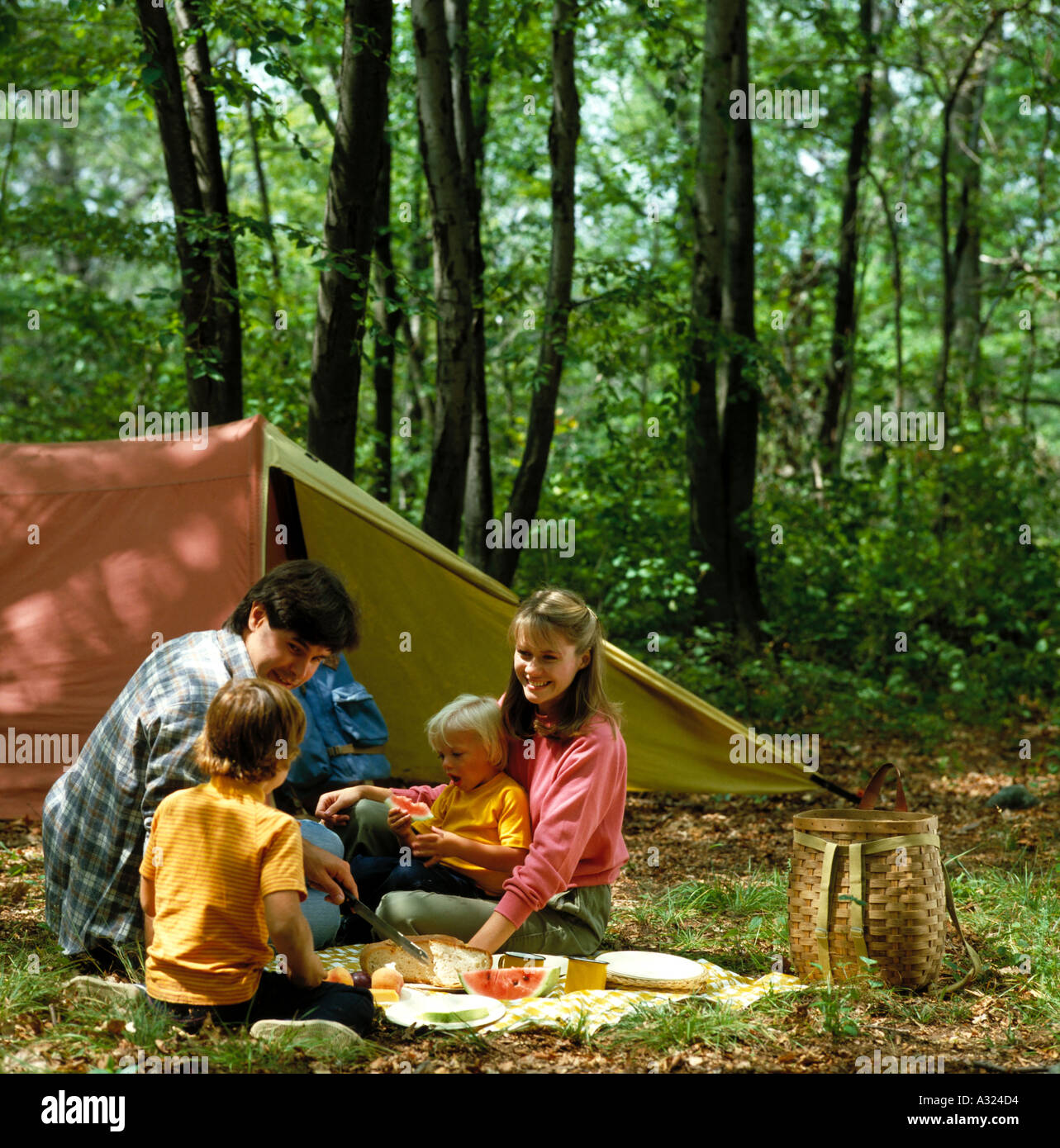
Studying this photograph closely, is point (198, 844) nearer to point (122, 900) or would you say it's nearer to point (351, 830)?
point (122, 900)

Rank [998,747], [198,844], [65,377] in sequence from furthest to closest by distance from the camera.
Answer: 1. [65,377]
2. [998,747]
3. [198,844]

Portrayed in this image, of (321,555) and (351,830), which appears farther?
(321,555)

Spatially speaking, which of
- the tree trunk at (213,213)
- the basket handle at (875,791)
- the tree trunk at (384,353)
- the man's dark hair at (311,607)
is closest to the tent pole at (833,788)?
the basket handle at (875,791)

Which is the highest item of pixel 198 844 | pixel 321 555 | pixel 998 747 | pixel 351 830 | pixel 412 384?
pixel 412 384

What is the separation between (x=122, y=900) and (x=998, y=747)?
18.5 feet

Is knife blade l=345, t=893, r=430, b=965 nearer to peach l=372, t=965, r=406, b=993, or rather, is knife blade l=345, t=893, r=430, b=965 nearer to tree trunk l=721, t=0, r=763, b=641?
peach l=372, t=965, r=406, b=993

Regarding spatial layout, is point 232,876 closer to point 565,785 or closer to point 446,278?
point 565,785

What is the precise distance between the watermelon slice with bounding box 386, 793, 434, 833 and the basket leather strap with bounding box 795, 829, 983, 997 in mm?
1028

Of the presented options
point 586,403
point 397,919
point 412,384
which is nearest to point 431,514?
point 397,919

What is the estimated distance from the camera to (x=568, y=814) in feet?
9.78

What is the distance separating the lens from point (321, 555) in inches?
193

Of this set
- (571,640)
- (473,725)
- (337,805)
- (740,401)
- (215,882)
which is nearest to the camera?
(215,882)

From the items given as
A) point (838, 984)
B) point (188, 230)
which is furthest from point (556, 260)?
point (838, 984)

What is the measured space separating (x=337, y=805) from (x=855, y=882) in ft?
4.78
